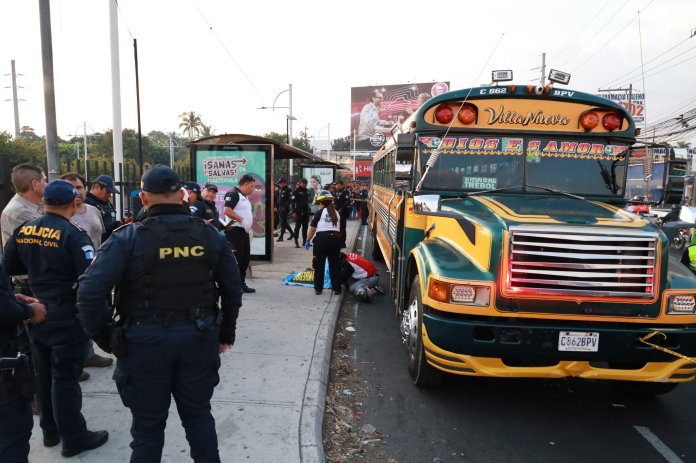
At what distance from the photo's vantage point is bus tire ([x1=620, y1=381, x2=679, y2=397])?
14.2 feet

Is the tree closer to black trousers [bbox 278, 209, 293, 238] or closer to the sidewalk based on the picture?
black trousers [bbox 278, 209, 293, 238]

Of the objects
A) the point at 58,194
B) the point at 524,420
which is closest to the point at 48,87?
the point at 58,194

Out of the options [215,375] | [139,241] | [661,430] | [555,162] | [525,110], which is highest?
[525,110]

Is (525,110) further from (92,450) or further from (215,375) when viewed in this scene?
(92,450)

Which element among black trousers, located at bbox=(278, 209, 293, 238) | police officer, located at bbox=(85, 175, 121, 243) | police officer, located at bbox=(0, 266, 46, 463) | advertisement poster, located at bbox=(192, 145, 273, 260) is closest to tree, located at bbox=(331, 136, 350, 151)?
black trousers, located at bbox=(278, 209, 293, 238)

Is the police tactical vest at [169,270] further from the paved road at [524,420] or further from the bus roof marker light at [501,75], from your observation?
the bus roof marker light at [501,75]

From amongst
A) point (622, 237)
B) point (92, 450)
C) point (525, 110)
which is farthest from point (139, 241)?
point (525, 110)

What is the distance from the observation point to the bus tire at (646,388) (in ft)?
14.2

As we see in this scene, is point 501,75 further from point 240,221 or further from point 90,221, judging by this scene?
point 90,221

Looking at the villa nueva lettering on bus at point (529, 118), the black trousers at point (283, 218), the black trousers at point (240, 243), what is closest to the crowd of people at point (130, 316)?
the villa nueva lettering on bus at point (529, 118)

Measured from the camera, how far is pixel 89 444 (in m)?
3.22

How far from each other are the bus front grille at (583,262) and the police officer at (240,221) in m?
4.37

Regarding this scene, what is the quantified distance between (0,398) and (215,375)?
1031 mm

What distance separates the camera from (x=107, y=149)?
54.2 meters
